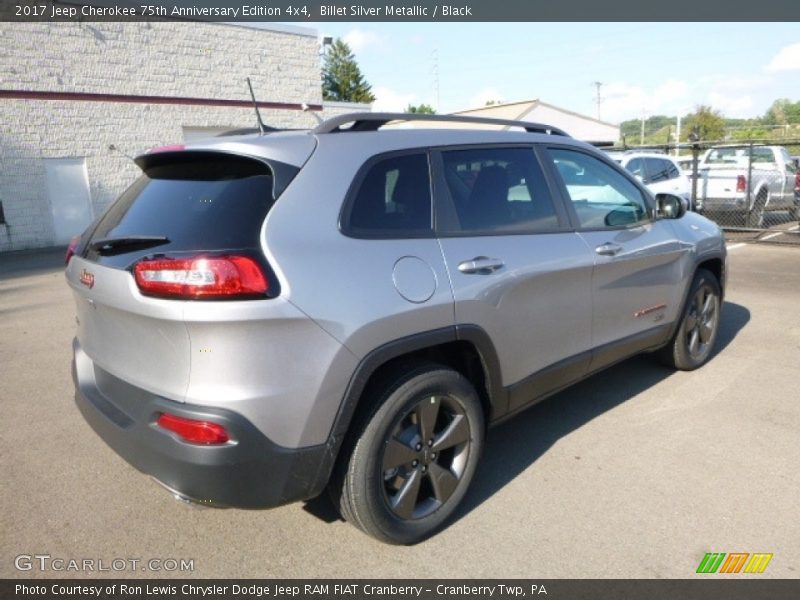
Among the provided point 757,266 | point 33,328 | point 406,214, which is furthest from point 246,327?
point 757,266

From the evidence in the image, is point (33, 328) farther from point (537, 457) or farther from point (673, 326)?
point (673, 326)

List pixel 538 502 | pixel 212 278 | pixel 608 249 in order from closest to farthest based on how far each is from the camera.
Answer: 1. pixel 212 278
2. pixel 538 502
3. pixel 608 249

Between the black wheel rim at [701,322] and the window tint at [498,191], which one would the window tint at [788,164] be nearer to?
the black wheel rim at [701,322]

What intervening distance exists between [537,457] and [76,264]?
262 centimetres

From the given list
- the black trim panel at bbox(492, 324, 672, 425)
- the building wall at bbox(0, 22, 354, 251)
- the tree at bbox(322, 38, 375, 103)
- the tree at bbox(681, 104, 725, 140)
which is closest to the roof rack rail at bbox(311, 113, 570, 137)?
the black trim panel at bbox(492, 324, 672, 425)

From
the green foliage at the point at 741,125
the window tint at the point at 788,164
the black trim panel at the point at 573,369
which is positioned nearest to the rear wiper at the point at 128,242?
the black trim panel at the point at 573,369

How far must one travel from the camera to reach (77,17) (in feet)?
51.7

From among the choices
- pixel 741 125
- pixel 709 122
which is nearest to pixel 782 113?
pixel 741 125

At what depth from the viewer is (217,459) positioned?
7.10 ft

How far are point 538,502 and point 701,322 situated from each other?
2.60m

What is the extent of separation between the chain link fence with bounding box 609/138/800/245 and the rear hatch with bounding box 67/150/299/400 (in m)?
12.0

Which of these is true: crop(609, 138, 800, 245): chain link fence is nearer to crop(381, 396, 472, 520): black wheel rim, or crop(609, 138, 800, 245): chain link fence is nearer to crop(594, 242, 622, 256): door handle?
crop(594, 242, 622, 256): door handle

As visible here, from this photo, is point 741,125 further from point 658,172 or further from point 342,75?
point 658,172

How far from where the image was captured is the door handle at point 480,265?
2752mm
